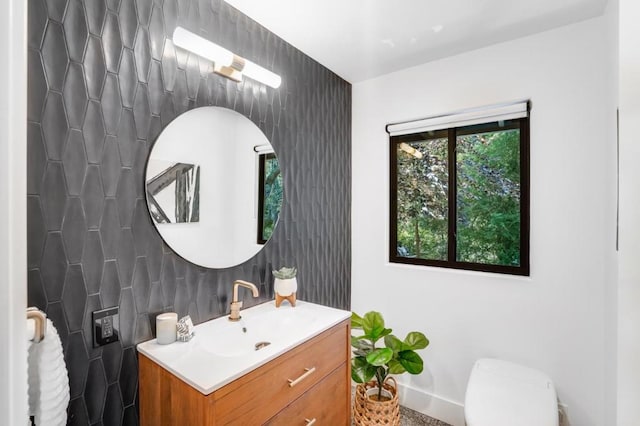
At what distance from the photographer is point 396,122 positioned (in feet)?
7.97

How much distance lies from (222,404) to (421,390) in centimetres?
176

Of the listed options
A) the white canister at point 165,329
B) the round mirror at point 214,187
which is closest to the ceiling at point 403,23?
the round mirror at point 214,187

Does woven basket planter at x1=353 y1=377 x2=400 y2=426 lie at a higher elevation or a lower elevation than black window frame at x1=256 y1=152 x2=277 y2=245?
lower

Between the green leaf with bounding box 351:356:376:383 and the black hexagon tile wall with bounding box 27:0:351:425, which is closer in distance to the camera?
the black hexagon tile wall with bounding box 27:0:351:425

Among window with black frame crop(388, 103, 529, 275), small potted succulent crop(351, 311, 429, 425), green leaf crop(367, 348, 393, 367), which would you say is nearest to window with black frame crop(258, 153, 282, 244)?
small potted succulent crop(351, 311, 429, 425)

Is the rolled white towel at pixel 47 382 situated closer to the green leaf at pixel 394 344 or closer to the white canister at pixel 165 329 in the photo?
the white canister at pixel 165 329

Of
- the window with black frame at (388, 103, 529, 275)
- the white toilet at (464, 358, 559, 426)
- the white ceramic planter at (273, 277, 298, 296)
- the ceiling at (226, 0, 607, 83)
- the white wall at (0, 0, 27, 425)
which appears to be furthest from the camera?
the window with black frame at (388, 103, 529, 275)

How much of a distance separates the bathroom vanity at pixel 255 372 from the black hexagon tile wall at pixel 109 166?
0.15 m

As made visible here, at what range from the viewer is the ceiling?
1.67 m

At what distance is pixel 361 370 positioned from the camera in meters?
1.88

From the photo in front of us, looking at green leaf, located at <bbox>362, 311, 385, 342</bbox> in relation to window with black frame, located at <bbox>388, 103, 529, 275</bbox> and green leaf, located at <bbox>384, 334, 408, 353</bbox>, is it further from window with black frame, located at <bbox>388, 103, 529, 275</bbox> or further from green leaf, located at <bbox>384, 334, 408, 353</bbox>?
window with black frame, located at <bbox>388, 103, 529, 275</bbox>

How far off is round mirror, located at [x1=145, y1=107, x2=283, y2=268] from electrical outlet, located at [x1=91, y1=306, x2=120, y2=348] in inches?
13.1

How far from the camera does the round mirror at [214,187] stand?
54.6 inches

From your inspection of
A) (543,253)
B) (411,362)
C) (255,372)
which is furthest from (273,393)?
(543,253)
